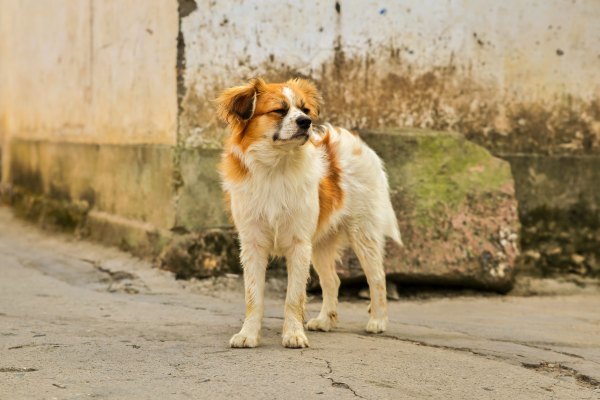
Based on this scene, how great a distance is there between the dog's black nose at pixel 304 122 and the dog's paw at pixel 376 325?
1.40 m

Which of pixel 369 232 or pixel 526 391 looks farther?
pixel 369 232

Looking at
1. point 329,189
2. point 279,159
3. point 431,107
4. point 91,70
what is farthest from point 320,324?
point 91,70

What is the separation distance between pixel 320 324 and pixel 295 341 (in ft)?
2.35

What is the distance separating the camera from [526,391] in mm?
4305

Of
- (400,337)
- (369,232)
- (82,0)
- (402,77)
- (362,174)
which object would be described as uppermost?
(82,0)

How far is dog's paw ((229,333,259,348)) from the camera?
4953mm

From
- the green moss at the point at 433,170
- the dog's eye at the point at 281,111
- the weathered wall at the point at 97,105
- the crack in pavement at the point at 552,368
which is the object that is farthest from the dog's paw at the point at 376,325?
the weathered wall at the point at 97,105

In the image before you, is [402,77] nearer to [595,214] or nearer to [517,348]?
[595,214]

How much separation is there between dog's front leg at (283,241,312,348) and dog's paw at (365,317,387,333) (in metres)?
0.61

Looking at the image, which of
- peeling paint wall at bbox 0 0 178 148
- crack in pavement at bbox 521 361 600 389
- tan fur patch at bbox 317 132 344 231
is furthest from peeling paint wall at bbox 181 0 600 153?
crack in pavement at bbox 521 361 600 389

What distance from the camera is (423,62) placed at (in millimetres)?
7535

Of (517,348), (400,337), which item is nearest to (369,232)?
(400,337)

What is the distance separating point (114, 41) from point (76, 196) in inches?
77.8

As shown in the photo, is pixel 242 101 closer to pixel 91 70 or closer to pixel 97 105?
pixel 97 105
